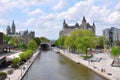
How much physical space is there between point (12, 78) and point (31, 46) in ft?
339

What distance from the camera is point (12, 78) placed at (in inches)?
1805

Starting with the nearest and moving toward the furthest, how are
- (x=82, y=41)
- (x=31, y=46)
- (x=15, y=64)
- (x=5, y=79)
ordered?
1. (x=5, y=79)
2. (x=15, y=64)
3. (x=82, y=41)
4. (x=31, y=46)

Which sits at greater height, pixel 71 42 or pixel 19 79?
pixel 71 42

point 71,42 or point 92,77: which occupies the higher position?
point 71,42

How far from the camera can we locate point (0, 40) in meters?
108

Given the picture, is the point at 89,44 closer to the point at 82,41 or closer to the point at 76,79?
the point at 82,41

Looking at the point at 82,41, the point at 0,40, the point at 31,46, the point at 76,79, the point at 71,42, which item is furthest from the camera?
the point at 31,46

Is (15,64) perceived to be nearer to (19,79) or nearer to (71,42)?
(19,79)

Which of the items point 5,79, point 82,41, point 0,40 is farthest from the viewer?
point 0,40

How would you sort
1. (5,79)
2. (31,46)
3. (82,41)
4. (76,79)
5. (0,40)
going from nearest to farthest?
(5,79), (76,79), (82,41), (0,40), (31,46)

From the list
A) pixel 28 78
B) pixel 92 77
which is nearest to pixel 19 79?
pixel 28 78

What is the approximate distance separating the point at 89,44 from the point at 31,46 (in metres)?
56.2

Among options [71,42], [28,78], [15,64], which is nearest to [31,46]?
[71,42]

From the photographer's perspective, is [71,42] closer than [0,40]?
No
